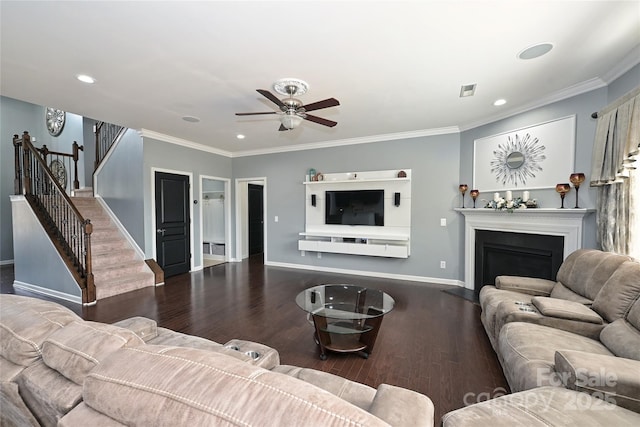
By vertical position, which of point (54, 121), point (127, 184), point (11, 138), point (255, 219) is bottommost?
point (255, 219)

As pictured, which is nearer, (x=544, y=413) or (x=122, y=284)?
(x=544, y=413)

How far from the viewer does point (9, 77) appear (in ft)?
9.21

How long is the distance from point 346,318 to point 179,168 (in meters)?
4.63

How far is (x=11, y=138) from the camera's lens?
670cm

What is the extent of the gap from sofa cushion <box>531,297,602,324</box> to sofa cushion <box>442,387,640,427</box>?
0.90 m

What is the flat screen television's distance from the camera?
17.0 feet

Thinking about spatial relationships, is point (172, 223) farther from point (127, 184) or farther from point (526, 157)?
point (526, 157)

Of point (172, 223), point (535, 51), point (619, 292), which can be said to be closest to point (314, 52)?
point (535, 51)

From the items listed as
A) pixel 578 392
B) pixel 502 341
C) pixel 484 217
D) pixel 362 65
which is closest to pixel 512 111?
pixel 484 217

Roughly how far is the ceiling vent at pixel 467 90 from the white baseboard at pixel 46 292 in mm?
5762

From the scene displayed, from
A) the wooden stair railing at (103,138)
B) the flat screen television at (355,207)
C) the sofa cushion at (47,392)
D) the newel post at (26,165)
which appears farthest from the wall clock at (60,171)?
the sofa cushion at (47,392)

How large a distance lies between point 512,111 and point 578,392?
3.65 meters

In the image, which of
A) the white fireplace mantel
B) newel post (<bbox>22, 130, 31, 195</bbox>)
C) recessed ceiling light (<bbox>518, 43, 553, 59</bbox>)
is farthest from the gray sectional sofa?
newel post (<bbox>22, 130, 31, 195</bbox>)

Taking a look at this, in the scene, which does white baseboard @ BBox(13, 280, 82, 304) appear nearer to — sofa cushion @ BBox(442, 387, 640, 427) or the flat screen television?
the flat screen television
